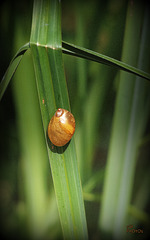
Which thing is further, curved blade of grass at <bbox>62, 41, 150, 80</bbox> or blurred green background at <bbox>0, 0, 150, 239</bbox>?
blurred green background at <bbox>0, 0, 150, 239</bbox>

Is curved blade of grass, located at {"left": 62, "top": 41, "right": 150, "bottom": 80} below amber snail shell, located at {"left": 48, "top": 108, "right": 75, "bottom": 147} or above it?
above

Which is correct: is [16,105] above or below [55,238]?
above

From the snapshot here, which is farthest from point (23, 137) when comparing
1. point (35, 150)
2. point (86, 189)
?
point (86, 189)

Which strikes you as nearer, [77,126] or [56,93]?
[56,93]

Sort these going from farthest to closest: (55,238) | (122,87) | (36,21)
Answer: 1. (55,238)
2. (122,87)
3. (36,21)

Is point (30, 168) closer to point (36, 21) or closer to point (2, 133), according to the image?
point (2, 133)

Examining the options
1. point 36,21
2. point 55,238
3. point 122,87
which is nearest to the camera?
point 36,21
